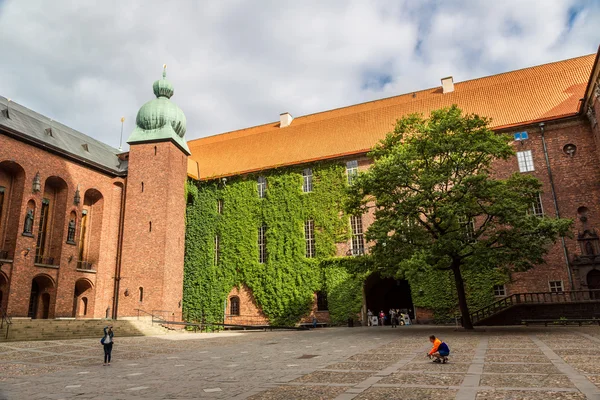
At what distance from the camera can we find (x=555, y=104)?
2434 cm

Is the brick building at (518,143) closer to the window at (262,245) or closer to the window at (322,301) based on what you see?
the window at (322,301)

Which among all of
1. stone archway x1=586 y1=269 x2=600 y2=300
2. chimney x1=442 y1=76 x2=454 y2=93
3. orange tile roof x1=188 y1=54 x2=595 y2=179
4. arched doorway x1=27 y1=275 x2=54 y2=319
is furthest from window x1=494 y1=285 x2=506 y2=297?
arched doorway x1=27 y1=275 x2=54 y2=319

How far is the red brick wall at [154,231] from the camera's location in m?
25.1

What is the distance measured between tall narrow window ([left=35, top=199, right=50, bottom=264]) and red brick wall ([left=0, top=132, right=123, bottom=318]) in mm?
443

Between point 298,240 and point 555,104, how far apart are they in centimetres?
1674

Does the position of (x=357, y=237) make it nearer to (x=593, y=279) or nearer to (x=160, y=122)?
(x=593, y=279)

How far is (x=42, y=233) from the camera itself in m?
24.6

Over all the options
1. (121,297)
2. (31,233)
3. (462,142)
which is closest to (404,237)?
(462,142)

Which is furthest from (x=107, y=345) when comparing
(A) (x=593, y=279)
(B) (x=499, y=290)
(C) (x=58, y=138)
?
(A) (x=593, y=279)

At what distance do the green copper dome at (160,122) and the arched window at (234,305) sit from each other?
10.5 meters

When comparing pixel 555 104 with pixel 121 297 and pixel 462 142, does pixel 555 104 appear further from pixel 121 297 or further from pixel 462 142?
pixel 121 297

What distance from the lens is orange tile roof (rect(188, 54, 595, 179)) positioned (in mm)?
25109

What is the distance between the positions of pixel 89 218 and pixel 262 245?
36.3 ft

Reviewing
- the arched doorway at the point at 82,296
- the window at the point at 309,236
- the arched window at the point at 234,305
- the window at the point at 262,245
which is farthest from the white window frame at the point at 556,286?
the arched doorway at the point at 82,296
